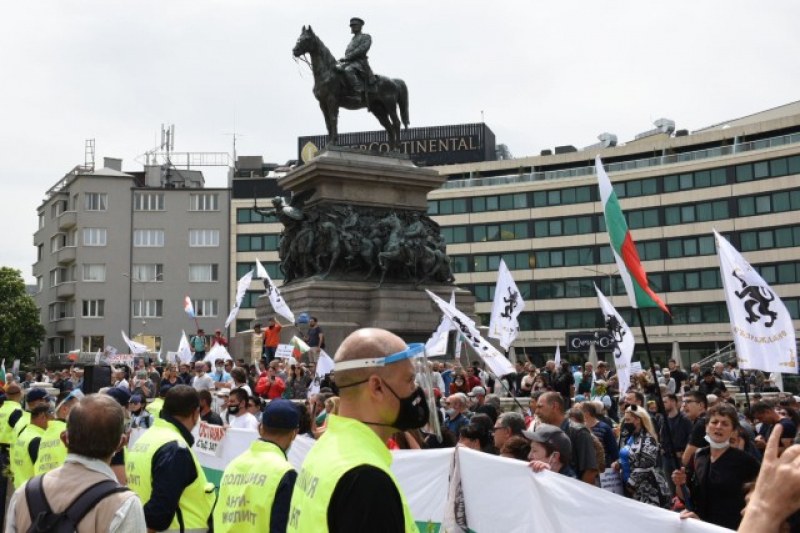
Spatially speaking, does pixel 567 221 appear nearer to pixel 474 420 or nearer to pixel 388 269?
pixel 388 269

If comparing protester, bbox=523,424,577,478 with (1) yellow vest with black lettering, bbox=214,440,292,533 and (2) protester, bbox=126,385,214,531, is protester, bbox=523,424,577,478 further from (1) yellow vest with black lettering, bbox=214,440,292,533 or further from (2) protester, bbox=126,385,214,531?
(2) protester, bbox=126,385,214,531

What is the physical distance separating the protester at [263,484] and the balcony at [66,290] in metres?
84.9

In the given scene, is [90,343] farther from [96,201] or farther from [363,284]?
[363,284]

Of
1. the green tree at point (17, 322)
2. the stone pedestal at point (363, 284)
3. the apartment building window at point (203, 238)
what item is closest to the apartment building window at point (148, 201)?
the apartment building window at point (203, 238)

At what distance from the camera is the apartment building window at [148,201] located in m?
87.8

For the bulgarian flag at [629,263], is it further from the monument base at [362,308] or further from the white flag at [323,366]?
the monument base at [362,308]

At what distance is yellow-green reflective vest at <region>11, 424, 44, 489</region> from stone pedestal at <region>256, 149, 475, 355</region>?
46.6ft

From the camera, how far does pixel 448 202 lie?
289ft

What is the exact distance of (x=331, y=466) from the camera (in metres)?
3.55

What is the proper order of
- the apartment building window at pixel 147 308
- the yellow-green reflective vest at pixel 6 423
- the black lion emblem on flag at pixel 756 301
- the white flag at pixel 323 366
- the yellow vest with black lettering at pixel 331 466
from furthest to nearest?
the apartment building window at pixel 147 308 < the white flag at pixel 323 366 < the yellow-green reflective vest at pixel 6 423 < the black lion emblem on flag at pixel 756 301 < the yellow vest with black lettering at pixel 331 466

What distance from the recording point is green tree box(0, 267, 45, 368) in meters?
86.1

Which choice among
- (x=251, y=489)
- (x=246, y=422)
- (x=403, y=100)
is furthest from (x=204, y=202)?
(x=251, y=489)

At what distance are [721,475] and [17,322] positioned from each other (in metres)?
87.8

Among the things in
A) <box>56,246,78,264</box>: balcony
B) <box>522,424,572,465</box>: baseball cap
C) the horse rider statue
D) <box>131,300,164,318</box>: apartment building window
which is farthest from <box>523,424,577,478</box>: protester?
<box>56,246,78,264</box>: balcony
